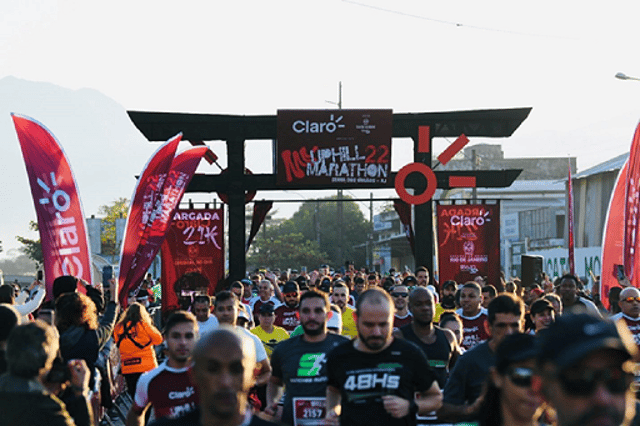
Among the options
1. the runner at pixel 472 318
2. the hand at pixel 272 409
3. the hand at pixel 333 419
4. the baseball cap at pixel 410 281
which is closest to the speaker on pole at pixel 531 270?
the baseball cap at pixel 410 281

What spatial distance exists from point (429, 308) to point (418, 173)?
1706 cm

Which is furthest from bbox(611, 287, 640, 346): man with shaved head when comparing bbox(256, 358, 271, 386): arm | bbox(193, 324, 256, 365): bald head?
bbox(193, 324, 256, 365): bald head

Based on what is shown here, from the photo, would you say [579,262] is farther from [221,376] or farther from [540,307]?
[221,376]

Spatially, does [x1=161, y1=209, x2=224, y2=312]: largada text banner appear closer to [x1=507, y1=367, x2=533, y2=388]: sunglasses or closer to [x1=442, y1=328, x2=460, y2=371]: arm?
[x1=442, y1=328, x2=460, y2=371]: arm

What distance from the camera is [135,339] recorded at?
11.9 metres

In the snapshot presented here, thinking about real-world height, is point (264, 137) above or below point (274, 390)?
above

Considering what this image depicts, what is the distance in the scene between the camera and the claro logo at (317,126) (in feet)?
79.6

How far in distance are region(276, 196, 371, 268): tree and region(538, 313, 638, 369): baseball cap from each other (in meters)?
98.5

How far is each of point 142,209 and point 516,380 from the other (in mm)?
10869

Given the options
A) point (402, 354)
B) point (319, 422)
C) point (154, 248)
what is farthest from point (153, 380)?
point (154, 248)

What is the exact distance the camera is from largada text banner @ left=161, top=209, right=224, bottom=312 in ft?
79.2

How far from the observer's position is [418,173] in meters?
25.2

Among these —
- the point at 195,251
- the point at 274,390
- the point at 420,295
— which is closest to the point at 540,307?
the point at 420,295

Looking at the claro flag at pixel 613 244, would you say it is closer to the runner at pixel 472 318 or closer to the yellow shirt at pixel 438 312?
the yellow shirt at pixel 438 312
